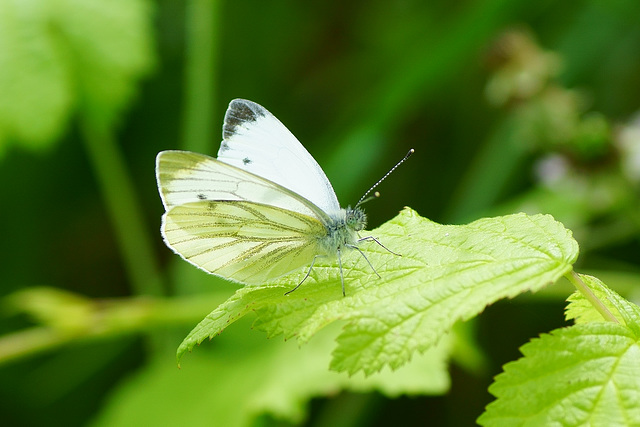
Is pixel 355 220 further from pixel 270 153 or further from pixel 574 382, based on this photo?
pixel 574 382

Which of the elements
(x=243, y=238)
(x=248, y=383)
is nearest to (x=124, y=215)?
(x=248, y=383)

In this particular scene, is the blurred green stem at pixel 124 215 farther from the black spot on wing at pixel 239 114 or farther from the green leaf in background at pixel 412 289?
the green leaf in background at pixel 412 289

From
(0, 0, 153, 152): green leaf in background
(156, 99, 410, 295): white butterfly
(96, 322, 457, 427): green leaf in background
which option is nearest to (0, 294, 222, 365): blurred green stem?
(96, 322, 457, 427): green leaf in background

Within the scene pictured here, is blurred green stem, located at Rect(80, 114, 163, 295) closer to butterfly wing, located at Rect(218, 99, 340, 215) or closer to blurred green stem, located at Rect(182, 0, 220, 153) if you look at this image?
blurred green stem, located at Rect(182, 0, 220, 153)

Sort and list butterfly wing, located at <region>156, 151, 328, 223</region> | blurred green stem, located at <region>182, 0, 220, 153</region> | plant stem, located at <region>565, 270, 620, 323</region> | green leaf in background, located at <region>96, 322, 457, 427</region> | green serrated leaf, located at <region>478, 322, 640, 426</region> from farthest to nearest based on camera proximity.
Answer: blurred green stem, located at <region>182, 0, 220, 153</region> < green leaf in background, located at <region>96, 322, 457, 427</region> < butterfly wing, located at <region>156, 151, 328, 223</region> < plant stem, located at <region>565, 270, 620, 323</region> < green serrated leaf, located at <region>478, 322, 640, 426</region>

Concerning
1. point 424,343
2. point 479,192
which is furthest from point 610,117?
point 424,343

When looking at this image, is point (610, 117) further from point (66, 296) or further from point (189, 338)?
point (189, 338)

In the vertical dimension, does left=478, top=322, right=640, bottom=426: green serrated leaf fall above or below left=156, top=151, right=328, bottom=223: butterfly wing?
below

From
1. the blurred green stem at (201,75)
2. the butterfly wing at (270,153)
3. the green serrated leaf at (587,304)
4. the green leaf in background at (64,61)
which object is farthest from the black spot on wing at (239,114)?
the blurred green stem at (201,75)
